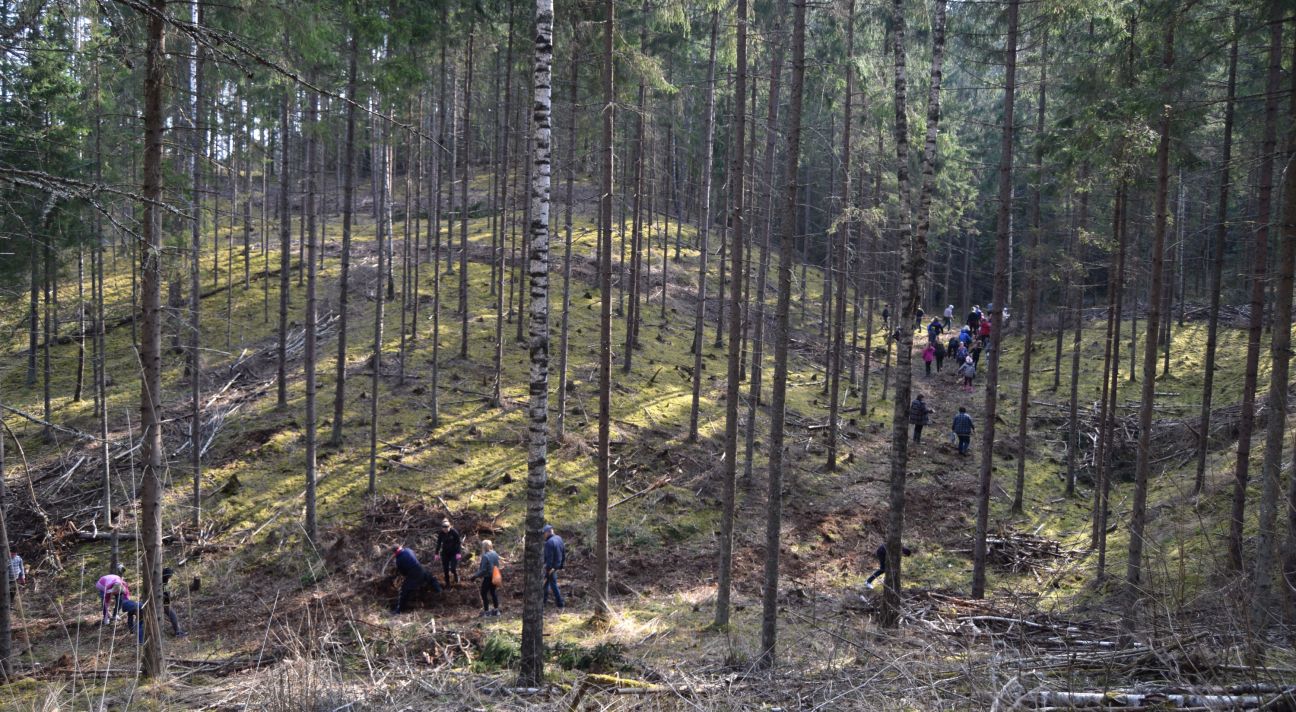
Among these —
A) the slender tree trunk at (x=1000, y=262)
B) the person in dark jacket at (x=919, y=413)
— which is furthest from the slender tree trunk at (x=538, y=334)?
the person in dark jacket at (x=919, y=413)

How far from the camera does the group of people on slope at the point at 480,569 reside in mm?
14680

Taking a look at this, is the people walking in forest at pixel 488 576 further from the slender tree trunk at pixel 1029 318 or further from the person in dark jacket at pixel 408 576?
the slender tree trunk at pixel 1029 318

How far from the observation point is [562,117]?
28000 millimetres

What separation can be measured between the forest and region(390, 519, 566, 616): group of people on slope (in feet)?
0.32

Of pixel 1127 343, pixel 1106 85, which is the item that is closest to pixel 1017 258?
pixel 1127 343

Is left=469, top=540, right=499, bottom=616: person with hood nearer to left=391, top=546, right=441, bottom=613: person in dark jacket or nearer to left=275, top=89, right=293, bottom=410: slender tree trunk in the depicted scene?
left=391, top=546, right=441, bottom=613: person in dark jacket

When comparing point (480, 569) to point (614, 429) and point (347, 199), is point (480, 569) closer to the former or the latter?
point (614, 429)

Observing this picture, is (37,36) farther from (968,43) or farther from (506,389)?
Result: (506,389)

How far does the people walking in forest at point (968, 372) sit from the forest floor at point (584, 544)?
2.59ft

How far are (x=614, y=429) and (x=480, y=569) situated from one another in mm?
8893

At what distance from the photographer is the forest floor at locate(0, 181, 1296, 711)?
22.9ft

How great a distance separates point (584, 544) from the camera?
60.4 ft

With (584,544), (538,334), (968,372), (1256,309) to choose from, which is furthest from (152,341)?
(968,372)

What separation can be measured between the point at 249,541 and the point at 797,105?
14487 millimetres
